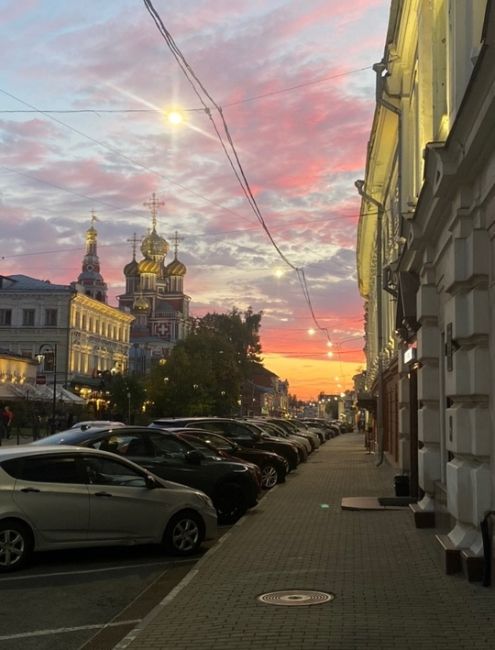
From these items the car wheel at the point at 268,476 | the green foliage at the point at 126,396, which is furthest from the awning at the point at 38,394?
the car wheel at the point at 268,476

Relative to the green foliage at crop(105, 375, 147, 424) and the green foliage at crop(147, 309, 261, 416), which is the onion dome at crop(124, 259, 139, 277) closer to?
the green foliage at crop(147, 309, 261, 416)

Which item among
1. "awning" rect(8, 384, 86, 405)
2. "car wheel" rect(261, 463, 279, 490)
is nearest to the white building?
"car wheel" rect(261, 463, 279, 490)

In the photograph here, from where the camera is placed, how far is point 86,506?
30.6 ft

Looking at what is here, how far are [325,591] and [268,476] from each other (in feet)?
37.8

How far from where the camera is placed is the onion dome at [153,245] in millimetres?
131750

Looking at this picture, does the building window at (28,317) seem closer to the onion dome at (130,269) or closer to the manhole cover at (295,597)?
the onion dome at (130,269)

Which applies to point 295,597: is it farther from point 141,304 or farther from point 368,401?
point 141,304

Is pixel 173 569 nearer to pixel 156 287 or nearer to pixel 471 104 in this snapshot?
pixel 471 104

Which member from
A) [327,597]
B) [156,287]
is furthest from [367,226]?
[156,287]

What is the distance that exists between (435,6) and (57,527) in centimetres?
989

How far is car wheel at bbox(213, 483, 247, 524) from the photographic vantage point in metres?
13.0

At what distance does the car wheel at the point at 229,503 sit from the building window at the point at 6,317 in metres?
78.6

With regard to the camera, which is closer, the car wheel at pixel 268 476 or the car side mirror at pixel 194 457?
the car side mirror at pixel 194 457

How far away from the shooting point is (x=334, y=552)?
9.52 metres
